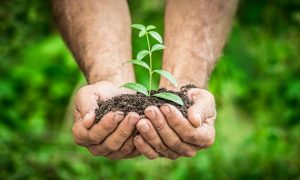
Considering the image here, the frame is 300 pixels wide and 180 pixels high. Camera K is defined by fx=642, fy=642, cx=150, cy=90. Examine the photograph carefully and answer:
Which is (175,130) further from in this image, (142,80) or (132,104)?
(142,80)

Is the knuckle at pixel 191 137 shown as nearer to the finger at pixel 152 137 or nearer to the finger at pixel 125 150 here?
the finger at pixel 152 137

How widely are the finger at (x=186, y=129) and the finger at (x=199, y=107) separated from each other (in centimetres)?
3

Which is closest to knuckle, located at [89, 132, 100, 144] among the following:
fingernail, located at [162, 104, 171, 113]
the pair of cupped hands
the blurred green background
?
the pair of cupped hands

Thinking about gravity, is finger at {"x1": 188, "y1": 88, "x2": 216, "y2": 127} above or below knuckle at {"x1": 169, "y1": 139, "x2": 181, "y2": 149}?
above

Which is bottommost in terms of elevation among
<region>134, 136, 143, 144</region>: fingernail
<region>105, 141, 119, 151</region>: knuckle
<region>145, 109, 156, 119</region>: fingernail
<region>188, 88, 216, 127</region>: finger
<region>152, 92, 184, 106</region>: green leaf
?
<region>105, 141, 119, 151</region>: knuckle

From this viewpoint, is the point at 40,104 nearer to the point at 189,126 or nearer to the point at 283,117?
the point at 283,117

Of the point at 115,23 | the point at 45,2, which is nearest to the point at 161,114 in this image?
the point at 115,23

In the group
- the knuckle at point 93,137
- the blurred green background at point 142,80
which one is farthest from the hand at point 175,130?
the blurred green background at point 142,80

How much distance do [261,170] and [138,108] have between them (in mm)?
2421

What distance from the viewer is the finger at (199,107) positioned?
2252 mm

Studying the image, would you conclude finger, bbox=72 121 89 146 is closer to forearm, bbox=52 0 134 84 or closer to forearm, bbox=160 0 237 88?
forearm, bbox=52 0 134 84

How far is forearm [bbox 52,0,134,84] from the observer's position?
279 centimetres

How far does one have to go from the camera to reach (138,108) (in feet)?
7.52

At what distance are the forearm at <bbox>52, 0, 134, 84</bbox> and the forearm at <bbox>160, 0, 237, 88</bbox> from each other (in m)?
0.20
